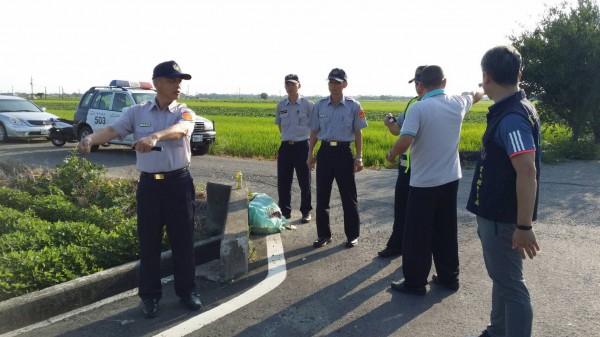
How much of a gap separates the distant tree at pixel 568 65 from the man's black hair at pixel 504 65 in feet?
41.6

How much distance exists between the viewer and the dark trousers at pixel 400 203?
4984 mm

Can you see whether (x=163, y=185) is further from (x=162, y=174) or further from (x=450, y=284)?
(x=450, y=284)

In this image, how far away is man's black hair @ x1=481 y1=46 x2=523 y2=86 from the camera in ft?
9.09

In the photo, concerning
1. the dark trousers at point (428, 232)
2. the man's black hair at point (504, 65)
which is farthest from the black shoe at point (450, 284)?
the man's black hair at point (504, 65)

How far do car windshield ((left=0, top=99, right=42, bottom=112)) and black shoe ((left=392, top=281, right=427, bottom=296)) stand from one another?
1713 cm

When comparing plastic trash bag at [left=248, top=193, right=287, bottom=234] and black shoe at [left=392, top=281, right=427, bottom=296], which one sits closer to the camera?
black shoe at [left=392, top=281, right=427, bottom=296]

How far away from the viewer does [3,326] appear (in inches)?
134

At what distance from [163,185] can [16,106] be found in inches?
654

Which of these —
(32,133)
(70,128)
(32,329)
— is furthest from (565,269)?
(32,133)

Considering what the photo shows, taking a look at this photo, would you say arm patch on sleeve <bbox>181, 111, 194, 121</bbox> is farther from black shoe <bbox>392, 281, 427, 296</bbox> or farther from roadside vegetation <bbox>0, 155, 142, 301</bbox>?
black shoe <bbox>392, 281, 427, 296</bbox>

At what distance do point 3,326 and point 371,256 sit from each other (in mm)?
3331

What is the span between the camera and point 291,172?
6.77 m

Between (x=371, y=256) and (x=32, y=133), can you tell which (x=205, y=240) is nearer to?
(x=371, y=256)

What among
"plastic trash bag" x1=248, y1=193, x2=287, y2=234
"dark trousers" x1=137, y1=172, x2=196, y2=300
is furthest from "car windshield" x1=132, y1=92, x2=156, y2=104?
"dark trousers" x1=137, y1=172, x2=196, y2=300
